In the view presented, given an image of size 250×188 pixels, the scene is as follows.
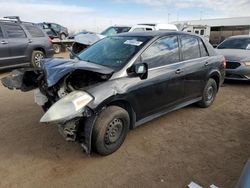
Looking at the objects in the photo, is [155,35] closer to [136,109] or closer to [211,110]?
[136,109]

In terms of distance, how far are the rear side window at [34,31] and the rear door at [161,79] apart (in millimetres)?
7371

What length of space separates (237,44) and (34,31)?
7.83m

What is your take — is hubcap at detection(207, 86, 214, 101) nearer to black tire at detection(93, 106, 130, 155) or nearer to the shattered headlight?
black tire at detection(93, 106, 130, 155)

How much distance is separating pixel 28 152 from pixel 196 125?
2983 millimetres

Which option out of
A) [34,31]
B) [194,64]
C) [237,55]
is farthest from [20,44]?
[237,55]

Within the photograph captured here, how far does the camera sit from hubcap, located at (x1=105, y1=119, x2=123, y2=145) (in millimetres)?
3763

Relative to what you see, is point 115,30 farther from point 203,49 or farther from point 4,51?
point 203,49

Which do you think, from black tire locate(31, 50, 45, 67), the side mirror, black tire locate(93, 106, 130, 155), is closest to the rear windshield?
black tire locate(31, 50, 45, 67)

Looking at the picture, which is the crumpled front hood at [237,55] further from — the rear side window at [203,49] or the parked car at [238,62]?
the rear side window at [203,49]

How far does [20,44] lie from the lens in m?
9.84

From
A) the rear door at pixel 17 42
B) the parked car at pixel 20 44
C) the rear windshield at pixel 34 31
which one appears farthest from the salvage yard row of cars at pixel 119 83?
the rear windshield at pixel 34 31

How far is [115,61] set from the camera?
4.26 m

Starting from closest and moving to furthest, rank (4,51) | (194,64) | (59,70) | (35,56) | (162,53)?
(59,70), (162,53), (194,64), (4,51), (35,56)

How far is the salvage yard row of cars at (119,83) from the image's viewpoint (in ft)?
11.5
